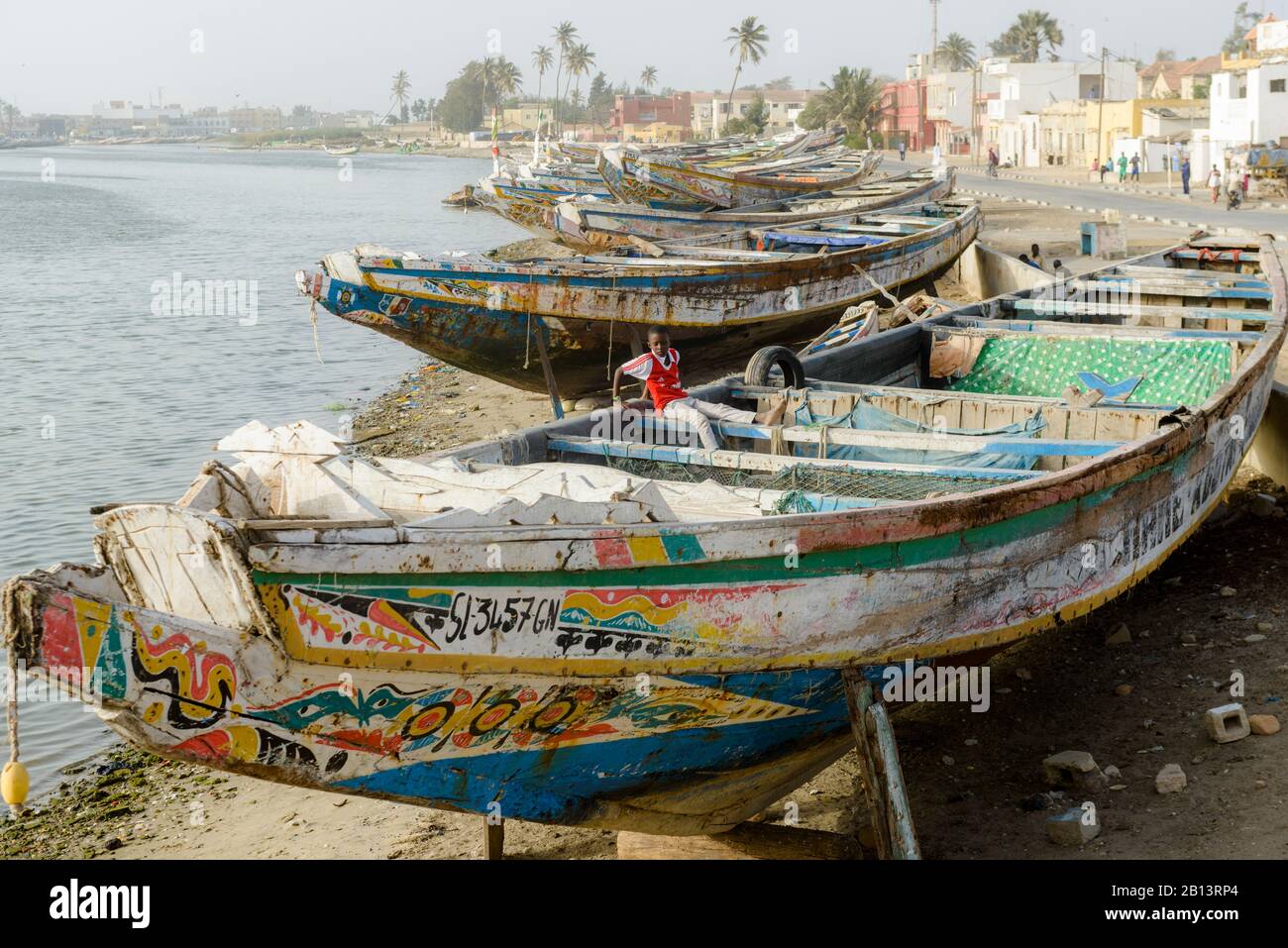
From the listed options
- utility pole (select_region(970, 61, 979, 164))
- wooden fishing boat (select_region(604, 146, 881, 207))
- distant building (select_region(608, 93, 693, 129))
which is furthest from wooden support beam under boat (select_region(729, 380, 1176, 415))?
distant building (select_region(608, 93, 693, 129))

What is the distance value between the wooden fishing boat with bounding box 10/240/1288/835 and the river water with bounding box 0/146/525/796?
462cm

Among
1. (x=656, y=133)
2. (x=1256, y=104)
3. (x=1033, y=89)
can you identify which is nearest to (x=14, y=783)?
(x=1256, y=104)

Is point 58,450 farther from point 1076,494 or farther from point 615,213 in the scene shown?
point 1076,494

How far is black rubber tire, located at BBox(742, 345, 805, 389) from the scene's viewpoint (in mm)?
8516

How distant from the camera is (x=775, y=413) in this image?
7.83m

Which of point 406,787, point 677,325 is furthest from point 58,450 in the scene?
point 406,787

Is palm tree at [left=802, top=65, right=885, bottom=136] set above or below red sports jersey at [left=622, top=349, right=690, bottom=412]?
Answer: above

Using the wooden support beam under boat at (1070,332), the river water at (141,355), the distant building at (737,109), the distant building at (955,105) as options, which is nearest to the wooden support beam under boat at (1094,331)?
the wooden support beam under boat at (1070,332)

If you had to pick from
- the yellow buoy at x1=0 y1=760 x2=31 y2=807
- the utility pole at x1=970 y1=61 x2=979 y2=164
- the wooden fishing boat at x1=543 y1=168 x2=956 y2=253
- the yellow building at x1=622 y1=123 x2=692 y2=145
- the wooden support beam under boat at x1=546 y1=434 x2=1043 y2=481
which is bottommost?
the yellow buoy at x1=0 y1=760 x2=31 y2=807

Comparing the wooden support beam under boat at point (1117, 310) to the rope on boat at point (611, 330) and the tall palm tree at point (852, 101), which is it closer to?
the rope on boat at point (611, 330)

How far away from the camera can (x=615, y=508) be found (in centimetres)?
495

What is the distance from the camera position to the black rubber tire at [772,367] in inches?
335

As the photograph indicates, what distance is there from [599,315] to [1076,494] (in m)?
8.51

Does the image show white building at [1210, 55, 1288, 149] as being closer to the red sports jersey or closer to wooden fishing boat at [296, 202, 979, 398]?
wooden fishing boat at [296, 202, 979, 398]
